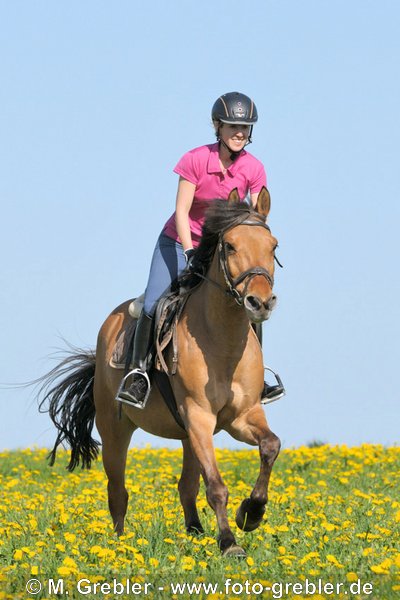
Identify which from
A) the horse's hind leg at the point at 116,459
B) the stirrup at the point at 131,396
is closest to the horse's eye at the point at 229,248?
the stirrup at the point at 131,396

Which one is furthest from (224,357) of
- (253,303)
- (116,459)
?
(116,459)

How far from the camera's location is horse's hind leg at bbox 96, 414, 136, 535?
10.8 meters

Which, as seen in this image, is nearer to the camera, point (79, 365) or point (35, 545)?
point (35, 545)

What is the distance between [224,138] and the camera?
9.41m

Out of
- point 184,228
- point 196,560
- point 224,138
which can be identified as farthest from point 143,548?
point 224,138

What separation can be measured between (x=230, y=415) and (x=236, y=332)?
0.68m

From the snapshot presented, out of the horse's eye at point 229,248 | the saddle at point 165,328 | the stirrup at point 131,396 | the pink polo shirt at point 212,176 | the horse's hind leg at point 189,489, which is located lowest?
the horse's hind leg at point 189,489

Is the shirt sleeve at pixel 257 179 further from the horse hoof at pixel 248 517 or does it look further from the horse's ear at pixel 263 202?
the horse hoof at pixel 248 517

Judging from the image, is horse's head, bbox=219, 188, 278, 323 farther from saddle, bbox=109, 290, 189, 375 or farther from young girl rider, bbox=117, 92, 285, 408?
saddle, bbox=109, 290, 189, 375

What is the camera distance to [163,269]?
32.4 ft

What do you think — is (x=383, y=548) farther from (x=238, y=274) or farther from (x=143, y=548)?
(x=238, y=274)

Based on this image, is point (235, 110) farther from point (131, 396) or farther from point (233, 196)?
point (131, 396)

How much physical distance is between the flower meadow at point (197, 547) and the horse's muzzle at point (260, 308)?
5.13 feet

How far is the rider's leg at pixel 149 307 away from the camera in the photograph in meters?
9.71
